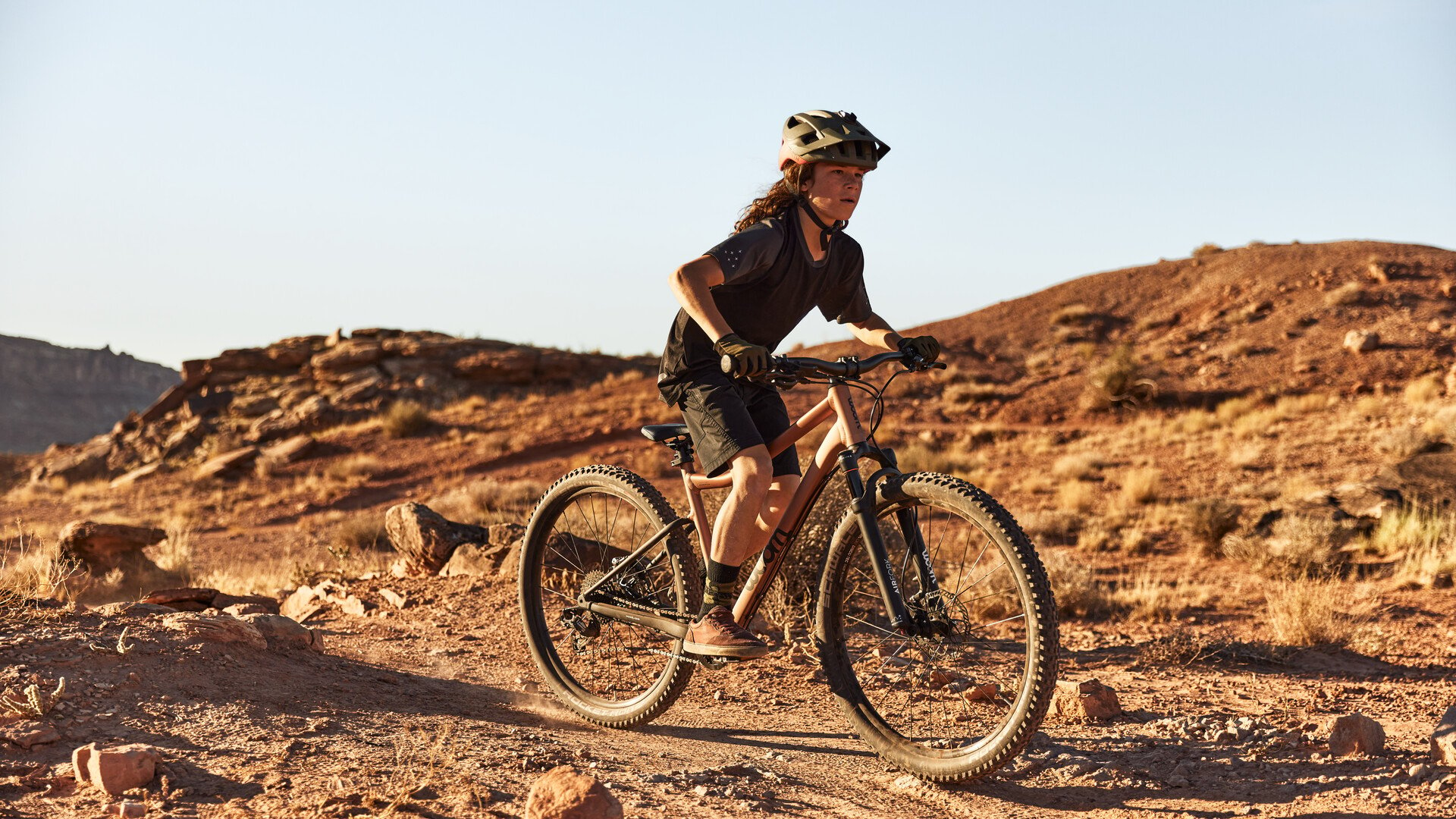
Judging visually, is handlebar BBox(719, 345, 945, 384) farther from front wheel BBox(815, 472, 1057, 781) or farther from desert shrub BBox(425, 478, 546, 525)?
desert shrub BBox(425, 478, 546, 525)

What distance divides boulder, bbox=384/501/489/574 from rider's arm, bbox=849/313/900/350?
15.5 feet

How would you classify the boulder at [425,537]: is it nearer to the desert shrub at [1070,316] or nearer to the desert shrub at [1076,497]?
the desert shrub at [1076,497]

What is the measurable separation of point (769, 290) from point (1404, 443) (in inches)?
611

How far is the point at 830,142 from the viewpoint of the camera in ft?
12.3

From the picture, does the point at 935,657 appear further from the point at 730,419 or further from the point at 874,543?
the point at 730,419

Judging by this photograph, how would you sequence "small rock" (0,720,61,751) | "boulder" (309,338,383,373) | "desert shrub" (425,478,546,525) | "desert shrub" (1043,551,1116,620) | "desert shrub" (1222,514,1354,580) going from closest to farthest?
"small rock" (0,720,61,751) < "desert shrub" (1043,551,1116,620) < "desert shrub" (1222,514,1354,580) < "desert shrub" (425,478,546,525) < "boulder" (309,338,383,373)

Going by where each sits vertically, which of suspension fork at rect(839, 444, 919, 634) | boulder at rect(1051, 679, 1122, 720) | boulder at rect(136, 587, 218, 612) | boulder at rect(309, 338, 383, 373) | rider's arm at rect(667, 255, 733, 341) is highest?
boulder at rect(309, 338, 383, 373)

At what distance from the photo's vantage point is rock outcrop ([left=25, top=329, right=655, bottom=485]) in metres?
28.3

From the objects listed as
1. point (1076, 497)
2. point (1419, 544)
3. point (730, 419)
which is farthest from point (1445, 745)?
point (1076, 497)

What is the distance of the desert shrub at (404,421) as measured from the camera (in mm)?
26469

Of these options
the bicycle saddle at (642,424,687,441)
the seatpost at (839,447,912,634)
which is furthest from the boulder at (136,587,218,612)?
the seatpost at (839,447,912,634)

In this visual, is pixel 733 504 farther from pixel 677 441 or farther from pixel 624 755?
pixel 624 755

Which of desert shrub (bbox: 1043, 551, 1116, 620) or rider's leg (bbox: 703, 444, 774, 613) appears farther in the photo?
desert shrub (bbox: 1043, 551, 1116, 620)

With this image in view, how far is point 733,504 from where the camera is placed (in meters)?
3.96
